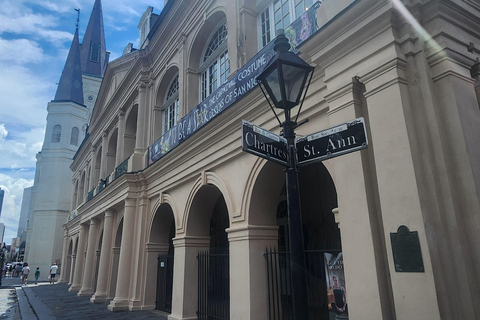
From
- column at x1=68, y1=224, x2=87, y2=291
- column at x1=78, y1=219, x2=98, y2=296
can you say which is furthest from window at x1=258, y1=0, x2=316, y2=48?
column at x1=68, y1=224, x2=87, y2=291

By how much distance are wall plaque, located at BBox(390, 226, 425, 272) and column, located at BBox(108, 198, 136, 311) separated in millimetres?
10768

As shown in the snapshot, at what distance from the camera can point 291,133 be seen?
334 cm

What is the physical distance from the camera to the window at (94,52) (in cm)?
4950

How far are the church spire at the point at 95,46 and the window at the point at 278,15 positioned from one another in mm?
44126

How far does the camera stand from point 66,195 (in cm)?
3734

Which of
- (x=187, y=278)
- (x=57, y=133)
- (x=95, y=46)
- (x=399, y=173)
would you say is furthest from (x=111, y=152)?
(x=95, y=46)

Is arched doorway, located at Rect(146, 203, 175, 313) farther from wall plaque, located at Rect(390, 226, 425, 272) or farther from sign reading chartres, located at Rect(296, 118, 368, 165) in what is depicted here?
sign reading chartres, located at Rect(296, 118, 368, 165)

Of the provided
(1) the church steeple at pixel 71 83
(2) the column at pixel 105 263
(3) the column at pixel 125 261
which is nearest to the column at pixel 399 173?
(3) the column at pixel 125 261

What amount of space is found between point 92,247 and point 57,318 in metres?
7.69

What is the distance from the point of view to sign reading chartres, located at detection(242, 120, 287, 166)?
313 centimetres

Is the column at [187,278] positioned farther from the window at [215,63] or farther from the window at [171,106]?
the window at [171,106]

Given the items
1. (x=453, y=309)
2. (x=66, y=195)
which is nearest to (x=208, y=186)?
(x=453, y=309)

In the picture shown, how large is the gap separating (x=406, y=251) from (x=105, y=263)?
14395mm

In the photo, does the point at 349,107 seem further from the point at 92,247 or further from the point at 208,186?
the point at 92,247
